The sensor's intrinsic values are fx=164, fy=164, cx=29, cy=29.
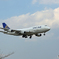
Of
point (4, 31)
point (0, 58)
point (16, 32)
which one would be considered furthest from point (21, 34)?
point (0, 58)

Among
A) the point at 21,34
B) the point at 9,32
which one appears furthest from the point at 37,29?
the point at 9,32

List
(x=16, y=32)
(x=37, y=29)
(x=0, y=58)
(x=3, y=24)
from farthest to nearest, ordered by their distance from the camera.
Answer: (x=3, y=24)
(x=16, y=32)
(x=37, y=29)
(x=0, y=58)

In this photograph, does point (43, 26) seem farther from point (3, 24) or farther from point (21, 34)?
point (3, 24)

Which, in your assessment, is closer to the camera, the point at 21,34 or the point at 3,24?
the point at 21,34

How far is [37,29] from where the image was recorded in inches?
3583

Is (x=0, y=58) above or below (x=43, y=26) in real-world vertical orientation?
below

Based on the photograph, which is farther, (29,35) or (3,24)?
(3,24)

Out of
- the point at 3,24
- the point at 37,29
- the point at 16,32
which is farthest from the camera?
the point at 3,24

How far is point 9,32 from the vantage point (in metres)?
101

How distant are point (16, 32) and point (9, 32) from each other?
564 cm

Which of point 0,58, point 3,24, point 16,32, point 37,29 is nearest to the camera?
point 0,58

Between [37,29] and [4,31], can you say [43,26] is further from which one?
[4,31]

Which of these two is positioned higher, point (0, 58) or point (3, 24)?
point (3, 24)

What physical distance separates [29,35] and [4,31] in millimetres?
15839
